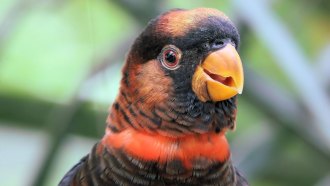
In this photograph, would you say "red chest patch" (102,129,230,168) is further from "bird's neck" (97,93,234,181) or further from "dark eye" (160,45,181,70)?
"dark eye" (160,45,181,70)

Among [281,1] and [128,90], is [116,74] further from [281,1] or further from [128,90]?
[281,1]

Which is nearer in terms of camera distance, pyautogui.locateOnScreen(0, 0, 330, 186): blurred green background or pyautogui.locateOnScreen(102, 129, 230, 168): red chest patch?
pyautogui.locateOnScreen(102, 129, 230, 168): red chest patch

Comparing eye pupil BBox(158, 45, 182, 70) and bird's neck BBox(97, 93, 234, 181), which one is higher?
eye pupil BBox(158, 45, 182, 70)

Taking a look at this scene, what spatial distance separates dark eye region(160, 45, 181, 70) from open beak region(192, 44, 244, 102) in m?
0.04

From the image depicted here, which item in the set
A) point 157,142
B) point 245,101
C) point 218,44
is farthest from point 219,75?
point 245,101

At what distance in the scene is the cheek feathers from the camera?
43.4 inches

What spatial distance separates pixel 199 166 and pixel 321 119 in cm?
36

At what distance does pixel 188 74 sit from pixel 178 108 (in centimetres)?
6

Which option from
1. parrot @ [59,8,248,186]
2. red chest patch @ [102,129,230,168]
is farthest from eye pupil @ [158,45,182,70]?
red chest patch @ [102,129,230,168]

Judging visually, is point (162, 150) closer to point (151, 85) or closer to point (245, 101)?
point (151, 85)

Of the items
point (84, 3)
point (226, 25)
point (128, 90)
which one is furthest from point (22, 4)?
point (226, 25)

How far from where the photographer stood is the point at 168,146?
1103 millimetres

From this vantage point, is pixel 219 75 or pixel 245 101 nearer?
pixel 219 75

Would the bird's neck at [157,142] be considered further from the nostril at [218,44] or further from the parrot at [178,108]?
the nostril at [218,44]
